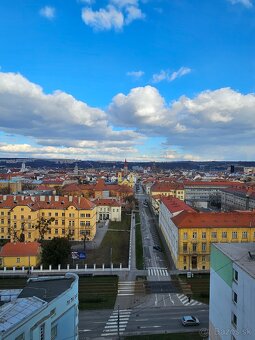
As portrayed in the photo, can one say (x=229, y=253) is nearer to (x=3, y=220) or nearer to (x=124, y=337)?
(x=124, y=337)

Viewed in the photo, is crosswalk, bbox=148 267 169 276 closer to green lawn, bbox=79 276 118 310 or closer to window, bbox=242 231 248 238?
green lawn, bbox=79 276 118 310

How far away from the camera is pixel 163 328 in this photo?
33.2 metres

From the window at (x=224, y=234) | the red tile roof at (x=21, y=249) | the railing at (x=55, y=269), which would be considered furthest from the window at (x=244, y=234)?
the red tile roof at (x=21, y=249)

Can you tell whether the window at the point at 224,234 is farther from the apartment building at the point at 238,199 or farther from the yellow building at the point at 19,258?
the apartment building at the point at 238,199

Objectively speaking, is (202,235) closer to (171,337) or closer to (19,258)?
(171,337)

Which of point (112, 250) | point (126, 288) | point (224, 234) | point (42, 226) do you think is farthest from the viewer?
point (42, 226)

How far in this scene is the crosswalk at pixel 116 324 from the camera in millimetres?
32219

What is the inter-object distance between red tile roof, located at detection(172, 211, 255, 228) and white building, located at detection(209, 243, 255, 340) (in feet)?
80.7

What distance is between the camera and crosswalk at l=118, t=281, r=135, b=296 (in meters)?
42.4

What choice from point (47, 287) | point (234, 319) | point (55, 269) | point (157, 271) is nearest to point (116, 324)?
point (47, 287)

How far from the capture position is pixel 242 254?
2489cm

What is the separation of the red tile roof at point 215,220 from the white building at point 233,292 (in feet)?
80.7

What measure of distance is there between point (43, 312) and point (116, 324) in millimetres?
17398

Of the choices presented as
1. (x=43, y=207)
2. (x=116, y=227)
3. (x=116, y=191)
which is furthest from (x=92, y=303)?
(x=116, y=191)
